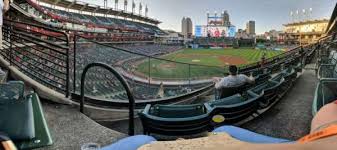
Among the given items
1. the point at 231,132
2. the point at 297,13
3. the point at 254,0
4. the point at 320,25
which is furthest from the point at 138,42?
the point at 320,25

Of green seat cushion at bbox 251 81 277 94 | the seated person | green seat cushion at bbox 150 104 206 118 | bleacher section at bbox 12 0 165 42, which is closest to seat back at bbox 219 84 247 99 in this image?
green seat cushion at bbox 251 81 277 94

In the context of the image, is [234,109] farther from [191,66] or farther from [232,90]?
[191,66]

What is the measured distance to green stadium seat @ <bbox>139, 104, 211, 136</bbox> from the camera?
105 inches

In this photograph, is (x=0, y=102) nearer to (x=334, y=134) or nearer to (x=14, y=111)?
(x=14, y=111)

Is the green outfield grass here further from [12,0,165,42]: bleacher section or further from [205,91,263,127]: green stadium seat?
[12,0,165,42]: bleacher section

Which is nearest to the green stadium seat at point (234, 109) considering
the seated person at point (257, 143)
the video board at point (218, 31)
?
the seated person at point (257, 143)

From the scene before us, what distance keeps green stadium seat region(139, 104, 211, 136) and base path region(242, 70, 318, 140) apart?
93cm

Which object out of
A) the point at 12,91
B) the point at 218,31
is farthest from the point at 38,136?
the point at 218,31

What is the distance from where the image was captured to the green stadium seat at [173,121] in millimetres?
2678

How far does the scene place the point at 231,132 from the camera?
65.1 inches

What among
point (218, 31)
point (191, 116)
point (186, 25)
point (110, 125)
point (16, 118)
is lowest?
point (110, 125)

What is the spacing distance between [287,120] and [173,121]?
1.97 m

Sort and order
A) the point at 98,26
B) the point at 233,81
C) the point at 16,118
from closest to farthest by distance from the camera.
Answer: the point at 16,118 < the point at 233,81 < the point at 98,26

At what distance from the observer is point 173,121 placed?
2.66 metres
